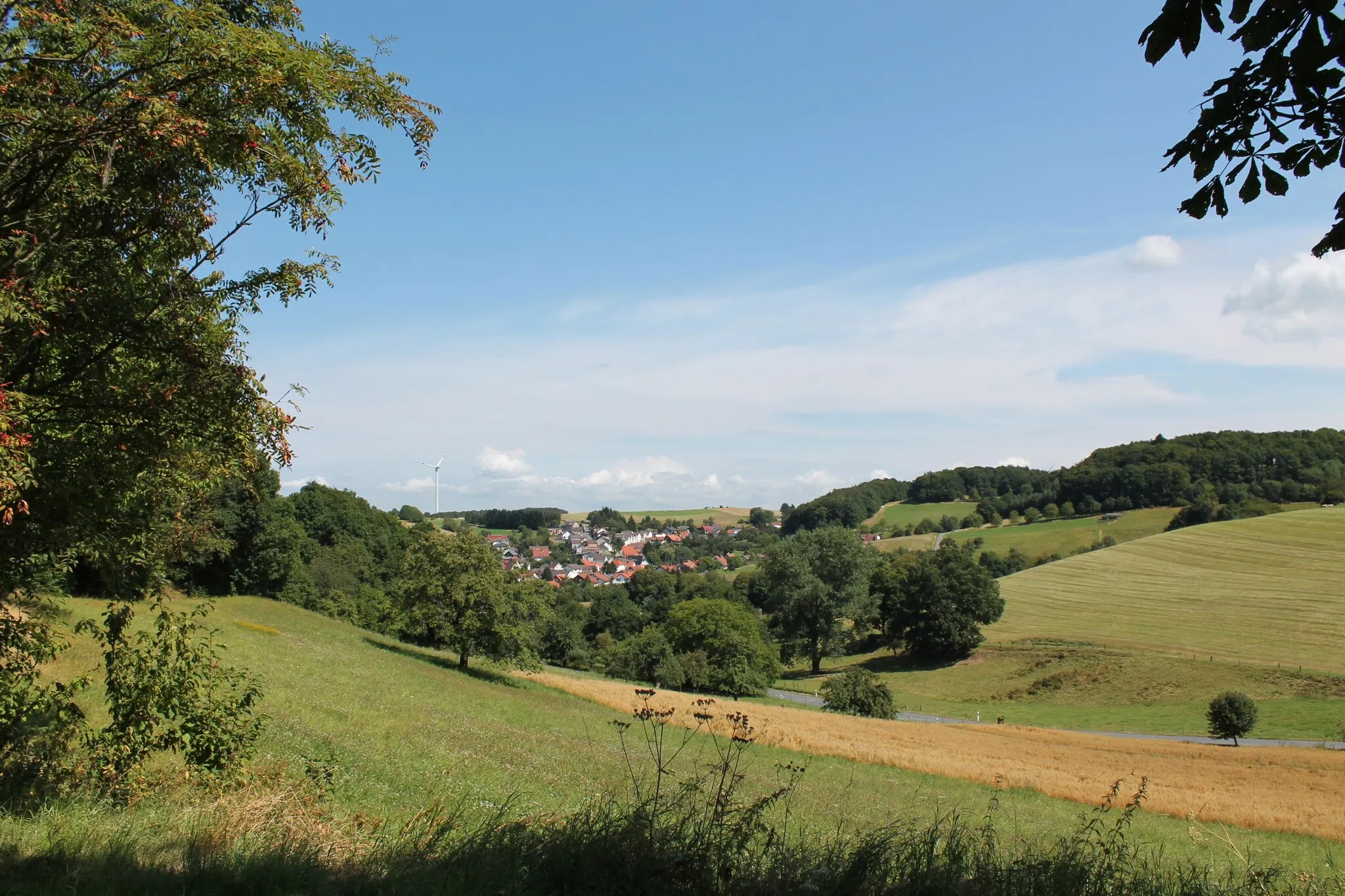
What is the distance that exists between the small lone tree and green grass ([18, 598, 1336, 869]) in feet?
85.1

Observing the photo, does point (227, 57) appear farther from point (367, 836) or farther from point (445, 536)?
point (445, 536)

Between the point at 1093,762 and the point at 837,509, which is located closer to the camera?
the point at 1093,762

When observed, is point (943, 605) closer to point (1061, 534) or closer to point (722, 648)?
point (722, 648)

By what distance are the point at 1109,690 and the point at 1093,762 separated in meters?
33.9

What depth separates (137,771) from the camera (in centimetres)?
749

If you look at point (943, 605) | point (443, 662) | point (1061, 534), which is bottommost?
point (943, 605)

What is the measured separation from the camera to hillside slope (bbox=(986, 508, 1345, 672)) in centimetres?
6412

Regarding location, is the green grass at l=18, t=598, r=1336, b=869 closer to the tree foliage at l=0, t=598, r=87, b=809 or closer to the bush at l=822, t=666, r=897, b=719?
the tree foliage at l=0, t=598, r=87, b=809

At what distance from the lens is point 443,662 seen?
39.4 meters

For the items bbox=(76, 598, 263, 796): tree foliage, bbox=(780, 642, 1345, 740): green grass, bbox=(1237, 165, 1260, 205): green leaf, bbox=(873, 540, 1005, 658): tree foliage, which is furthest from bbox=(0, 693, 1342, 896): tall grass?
bbox=(873, 540, 1005, 658): tree foliage

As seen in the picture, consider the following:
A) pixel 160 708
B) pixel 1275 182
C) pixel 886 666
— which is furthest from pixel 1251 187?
pixel 886 666

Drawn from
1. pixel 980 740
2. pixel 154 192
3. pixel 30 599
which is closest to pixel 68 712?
pixel 30 599

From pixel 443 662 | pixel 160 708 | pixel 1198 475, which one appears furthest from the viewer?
pixel 1198 475

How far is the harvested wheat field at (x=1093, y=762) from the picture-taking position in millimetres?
20984
